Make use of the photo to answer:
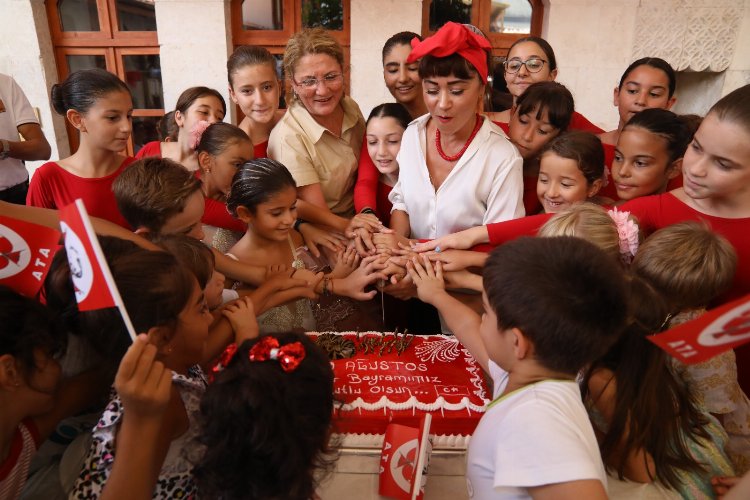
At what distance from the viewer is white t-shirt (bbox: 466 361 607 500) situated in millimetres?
848

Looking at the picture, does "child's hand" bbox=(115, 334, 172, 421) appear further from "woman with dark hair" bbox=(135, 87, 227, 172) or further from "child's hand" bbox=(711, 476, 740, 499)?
"woman with dark hair" bbox=(135, 87, 227, 172)

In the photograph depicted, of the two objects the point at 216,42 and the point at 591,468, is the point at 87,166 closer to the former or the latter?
the point at 591,468

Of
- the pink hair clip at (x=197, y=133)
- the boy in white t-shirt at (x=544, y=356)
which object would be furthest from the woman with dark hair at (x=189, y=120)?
the boy in white t-shirt at (x=544, y=356)

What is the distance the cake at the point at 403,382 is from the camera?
1396 mm

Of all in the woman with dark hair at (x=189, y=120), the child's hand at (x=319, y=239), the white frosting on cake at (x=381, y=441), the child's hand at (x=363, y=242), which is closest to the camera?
the white frosting on cake at (x=381, y=441)

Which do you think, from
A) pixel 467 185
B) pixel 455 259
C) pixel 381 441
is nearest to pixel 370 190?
pixel 467 185

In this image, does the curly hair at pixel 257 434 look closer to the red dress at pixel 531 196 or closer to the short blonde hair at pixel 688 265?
the short blonde hair at pixel 688 265

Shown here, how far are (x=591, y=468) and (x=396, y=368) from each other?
809 mm

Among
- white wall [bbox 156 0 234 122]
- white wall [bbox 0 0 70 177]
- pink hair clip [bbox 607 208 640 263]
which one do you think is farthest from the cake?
white wall [bbox 0 0 70 177]

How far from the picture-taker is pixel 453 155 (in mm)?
2027

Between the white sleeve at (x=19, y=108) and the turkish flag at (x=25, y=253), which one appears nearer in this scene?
the turkish flag at (x=25, y=253)

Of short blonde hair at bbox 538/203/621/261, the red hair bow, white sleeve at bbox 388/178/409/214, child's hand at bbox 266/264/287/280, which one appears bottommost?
child's hand at bbox 266/264/287/280

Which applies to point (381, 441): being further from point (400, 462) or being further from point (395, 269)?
point (395, 269)

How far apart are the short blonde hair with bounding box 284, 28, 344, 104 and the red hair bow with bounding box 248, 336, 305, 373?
1.70m
